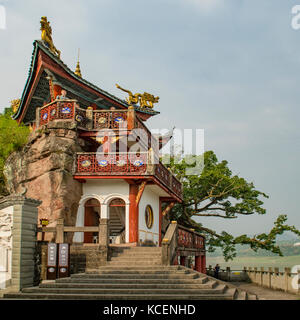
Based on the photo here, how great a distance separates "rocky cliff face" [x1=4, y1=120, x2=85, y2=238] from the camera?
1752cm

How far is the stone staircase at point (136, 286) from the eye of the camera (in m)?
11.6

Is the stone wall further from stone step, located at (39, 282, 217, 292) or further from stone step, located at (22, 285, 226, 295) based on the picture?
stone step, located at (22, 285, 226, 295)

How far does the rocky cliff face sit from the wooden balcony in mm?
546

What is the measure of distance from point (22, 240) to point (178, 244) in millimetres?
6328

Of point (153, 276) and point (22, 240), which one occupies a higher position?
point (22, 240)

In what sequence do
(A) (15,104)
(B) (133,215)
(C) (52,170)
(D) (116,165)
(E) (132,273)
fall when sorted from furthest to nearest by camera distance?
(A) (15,104) → (B) (133,215) → (D) (116,165) → (C) (52,170) → (E) (132,273)

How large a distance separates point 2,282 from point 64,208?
4.54m

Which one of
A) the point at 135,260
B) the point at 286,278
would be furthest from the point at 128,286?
the point at 286,278

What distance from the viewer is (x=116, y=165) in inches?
721

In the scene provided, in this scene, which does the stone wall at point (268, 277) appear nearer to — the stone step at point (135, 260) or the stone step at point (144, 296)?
the stone step at point (135, 260)

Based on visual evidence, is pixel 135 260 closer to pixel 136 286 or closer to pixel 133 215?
pixel 136 286

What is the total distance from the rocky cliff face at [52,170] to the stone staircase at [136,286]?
432cm

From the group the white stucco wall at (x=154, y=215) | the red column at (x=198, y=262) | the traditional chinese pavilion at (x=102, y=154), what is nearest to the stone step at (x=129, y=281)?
the traditional chinese pavilion at (x=102, y=154)
